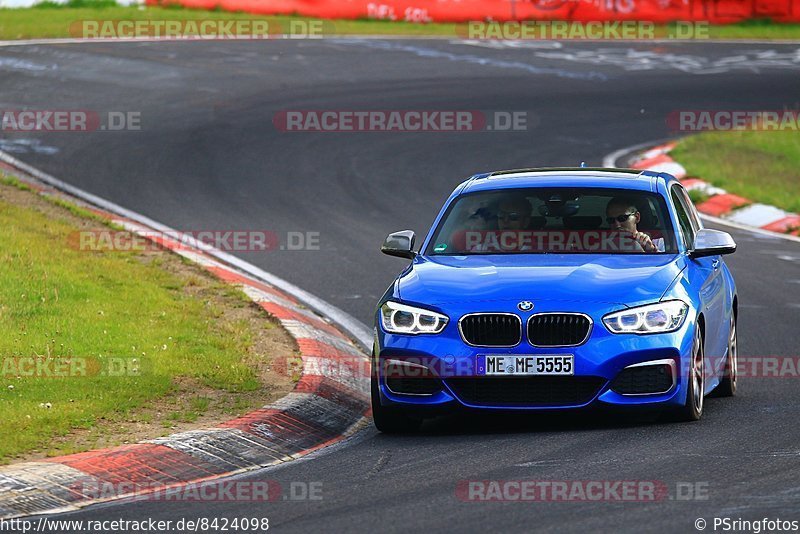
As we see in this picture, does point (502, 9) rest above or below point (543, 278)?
above

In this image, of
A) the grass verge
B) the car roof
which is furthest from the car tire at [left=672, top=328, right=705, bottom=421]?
the grass verge

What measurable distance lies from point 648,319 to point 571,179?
1869mm

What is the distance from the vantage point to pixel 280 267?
14828mm

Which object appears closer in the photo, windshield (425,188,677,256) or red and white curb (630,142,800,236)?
windshield (425,188,677,256)

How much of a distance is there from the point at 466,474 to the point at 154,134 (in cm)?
1408

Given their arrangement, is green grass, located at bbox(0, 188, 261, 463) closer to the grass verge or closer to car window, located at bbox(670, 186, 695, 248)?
the grass verge

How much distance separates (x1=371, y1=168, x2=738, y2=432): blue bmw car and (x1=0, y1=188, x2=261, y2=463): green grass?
4.43 ft

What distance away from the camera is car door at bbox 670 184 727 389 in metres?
9.56

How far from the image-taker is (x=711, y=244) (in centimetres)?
966

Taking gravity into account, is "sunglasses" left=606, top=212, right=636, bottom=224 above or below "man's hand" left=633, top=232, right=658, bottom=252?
above

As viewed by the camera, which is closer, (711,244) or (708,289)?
Answer: (711,244)

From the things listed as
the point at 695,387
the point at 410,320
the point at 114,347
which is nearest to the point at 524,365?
the point at 410,320

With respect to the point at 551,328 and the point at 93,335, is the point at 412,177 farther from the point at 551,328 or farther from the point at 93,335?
the point at 551,328

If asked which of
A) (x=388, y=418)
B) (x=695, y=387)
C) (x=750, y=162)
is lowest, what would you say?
(x=750, y=162)
